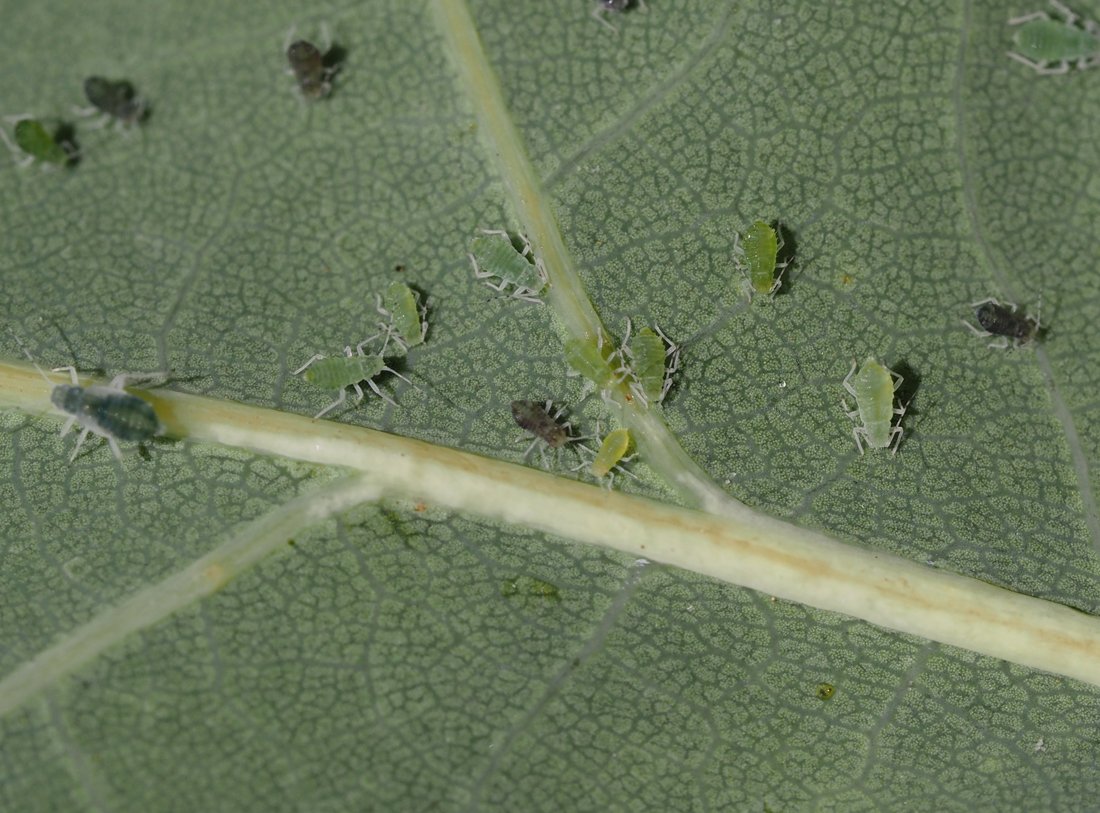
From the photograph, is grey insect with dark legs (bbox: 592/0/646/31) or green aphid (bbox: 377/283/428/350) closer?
green aphid (bbox: 377/283/428/350)

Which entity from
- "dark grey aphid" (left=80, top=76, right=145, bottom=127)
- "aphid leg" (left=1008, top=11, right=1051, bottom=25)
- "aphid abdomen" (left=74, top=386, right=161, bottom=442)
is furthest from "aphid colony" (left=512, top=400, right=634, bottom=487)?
"aphid leg" (left=1008, top=11, right=1051, bottom=25)

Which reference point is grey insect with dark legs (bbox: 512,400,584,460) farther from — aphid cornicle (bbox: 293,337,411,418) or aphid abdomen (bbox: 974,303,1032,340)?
aphid abdomen (bbox: 974,303,1032,340)

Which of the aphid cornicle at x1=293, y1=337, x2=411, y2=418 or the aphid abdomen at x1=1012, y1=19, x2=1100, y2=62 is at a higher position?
the aphid abdomen at x1=1012, y1=19, x2=1100, y2=62

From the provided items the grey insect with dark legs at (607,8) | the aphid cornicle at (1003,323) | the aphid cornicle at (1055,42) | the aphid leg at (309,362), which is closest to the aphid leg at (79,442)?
the aphid leg at (309,362)

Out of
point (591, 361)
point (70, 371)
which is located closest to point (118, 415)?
point (70, 371)

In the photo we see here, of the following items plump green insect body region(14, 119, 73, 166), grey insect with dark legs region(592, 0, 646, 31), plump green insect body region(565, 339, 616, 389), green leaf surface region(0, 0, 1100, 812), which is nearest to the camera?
green leaf surface region(0, 0, 1100, 812)

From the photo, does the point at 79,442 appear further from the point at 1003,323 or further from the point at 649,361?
the point at 1003,323
